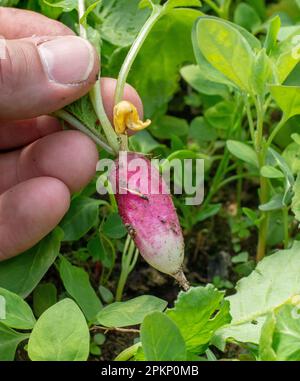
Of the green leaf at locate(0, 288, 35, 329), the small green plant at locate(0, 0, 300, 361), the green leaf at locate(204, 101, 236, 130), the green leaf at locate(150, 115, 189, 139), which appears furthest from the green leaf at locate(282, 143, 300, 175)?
the green leaf at locate(0, 288, 35, 329)

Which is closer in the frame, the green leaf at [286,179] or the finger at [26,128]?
the green leaf at [286,179]

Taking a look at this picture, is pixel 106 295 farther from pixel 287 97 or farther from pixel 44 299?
pixel 287 97

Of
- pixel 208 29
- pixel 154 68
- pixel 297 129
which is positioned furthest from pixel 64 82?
pixel 297 129

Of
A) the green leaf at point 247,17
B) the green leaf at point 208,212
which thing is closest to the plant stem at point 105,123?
the green leaf at point 208,212

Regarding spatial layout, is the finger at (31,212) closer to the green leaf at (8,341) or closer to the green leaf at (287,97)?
the green leaf at (8,341)

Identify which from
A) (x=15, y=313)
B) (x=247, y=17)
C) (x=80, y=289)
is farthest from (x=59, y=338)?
(x=247, y=17)
